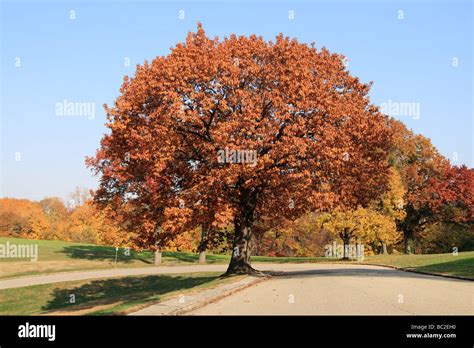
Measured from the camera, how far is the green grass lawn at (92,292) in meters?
21.6

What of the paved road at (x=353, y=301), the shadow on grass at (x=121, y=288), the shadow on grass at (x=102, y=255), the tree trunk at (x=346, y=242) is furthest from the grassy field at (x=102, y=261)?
the paved road at (x=353, y=301)

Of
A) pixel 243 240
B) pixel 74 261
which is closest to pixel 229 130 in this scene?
pixel 243 240

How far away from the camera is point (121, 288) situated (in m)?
28.0

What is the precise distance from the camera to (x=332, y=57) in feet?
83.4

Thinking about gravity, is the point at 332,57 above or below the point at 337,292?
above

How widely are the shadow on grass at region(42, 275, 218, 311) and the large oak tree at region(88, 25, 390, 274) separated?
3.78m

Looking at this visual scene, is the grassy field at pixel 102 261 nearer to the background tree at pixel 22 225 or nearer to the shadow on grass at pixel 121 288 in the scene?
the shadow on grass at pixel 121 288

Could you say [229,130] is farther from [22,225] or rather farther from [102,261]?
[22,225]

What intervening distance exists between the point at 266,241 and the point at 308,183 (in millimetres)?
52060

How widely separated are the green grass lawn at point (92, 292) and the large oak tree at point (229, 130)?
10.6 ft

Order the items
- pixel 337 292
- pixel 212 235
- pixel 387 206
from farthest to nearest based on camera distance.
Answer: pixel 387 206, pixel 212 235, pixel 337 292
